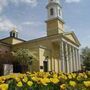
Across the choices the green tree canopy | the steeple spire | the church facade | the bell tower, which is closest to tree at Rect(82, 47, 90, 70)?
the church facade

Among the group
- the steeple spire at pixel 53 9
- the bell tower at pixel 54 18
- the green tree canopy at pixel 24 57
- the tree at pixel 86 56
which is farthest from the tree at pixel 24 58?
the tree at pixel 86 56

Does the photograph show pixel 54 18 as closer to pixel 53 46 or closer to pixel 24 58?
pixel 53 46

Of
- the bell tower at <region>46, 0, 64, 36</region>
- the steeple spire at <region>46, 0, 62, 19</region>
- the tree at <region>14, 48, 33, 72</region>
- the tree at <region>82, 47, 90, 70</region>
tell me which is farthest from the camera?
the tree at <region>82, 47, 90, 70</region>

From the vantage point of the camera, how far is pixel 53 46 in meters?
46.4

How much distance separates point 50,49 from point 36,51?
5.02m

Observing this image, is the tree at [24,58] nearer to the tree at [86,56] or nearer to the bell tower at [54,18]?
the bell tower at [54,18]

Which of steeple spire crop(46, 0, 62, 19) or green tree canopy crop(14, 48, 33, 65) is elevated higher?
steeple spire crop(46, 0, 62, 19)

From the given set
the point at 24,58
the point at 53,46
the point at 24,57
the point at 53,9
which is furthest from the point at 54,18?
the point at 24,58

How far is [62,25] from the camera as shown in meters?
56.3

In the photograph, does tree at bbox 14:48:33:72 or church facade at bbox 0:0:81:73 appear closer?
tree at bbox 14:48:33:72

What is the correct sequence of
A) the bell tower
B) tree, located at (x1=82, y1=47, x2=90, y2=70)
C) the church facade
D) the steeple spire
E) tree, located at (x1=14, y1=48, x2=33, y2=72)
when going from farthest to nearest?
tree, located at (x1=82, y1=47, x2=90, y2=70) → the steeple spire → the bell tower → the church facade → tree, located at (x1=14, y1=48, x2=33, y2=72)

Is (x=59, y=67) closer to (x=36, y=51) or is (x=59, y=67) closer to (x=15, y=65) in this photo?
(x=36, y=51)

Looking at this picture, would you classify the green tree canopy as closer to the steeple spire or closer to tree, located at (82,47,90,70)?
the steeple spire

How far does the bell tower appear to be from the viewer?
2098 inches
